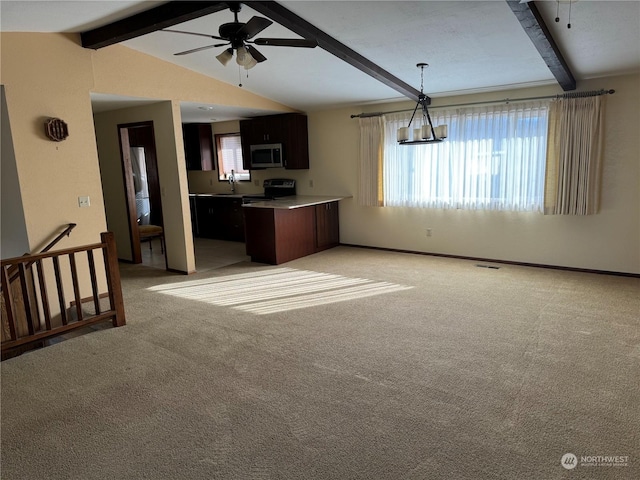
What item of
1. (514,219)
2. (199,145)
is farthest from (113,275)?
(199,145)

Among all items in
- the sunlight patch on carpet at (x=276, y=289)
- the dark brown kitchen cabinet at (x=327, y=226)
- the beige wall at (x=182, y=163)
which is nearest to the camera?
the beige wall at (x=182, y=163)

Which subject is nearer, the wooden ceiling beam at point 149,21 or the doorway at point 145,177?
the wooden ceiling beam at point 149,21

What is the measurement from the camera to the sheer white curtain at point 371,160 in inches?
253

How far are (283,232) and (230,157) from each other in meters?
3.21

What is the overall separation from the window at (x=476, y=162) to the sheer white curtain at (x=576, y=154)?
0.16 meters

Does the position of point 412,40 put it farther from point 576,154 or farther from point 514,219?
point 514,219

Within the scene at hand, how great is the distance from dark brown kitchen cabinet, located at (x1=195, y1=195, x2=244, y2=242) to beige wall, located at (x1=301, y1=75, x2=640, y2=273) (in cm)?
164

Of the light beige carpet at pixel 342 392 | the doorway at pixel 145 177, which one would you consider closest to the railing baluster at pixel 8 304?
the light beige carpet at pixel 342 392

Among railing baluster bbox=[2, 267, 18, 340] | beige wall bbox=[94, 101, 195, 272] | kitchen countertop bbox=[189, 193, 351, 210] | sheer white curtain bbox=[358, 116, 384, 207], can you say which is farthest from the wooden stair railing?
sheer white curtain bbox=[358, 116, 384, 207]

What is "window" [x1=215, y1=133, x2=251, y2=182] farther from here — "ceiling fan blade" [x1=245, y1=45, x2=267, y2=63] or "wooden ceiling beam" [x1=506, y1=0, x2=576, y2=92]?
"wooden ceiling beam" [x1=506, y1=0, x2=576, y2=92]

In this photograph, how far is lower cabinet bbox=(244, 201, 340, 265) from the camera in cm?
600

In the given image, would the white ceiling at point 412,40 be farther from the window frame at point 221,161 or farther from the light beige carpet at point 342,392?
the window frame at point 221,161

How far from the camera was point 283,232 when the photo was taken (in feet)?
19.9

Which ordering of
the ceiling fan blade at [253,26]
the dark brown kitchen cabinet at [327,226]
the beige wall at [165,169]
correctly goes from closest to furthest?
the ceiling fan blade at [253,26]
the beige wall at [165,169]
the dark brown kitchen cabinet at [327,226]
